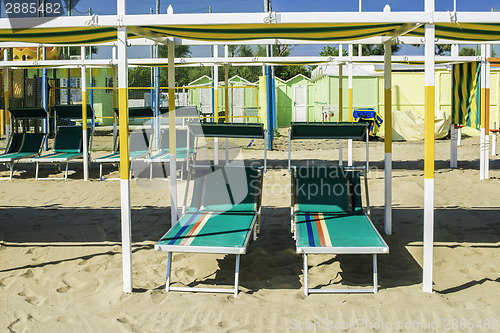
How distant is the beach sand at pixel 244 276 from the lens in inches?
147

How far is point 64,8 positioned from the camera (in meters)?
13.0

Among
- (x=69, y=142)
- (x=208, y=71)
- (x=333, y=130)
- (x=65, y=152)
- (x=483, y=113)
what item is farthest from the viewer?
(x=208, y=71)

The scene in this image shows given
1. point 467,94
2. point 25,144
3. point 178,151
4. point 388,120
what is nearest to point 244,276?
point 388,120

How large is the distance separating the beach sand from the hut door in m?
16.9

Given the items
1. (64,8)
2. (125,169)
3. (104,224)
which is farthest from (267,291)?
(64,8)

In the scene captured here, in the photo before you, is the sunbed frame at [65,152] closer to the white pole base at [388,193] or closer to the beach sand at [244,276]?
the beach sand at [244,276]

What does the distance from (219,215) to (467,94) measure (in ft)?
21.6

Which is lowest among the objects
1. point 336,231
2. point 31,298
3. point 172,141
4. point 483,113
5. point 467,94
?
point 31,298

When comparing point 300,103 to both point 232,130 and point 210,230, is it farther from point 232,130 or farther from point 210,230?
point 210,230

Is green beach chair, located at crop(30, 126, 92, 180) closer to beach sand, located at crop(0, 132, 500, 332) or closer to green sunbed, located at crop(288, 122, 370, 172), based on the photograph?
beach sand, located at crop(0, 132, 500, 332)

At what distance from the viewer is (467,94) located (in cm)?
1009

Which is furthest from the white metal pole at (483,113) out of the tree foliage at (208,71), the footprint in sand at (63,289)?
the tree foliage at (208,71)

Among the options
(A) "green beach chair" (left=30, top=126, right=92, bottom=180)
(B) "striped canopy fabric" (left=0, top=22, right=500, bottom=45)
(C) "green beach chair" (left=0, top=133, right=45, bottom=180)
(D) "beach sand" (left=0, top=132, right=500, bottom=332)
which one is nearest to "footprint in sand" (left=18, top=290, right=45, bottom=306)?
(D) "beach sand" (left=0, top=132, right=500, bottom=332)

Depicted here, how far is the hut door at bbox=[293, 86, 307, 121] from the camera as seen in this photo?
24.8 meters
